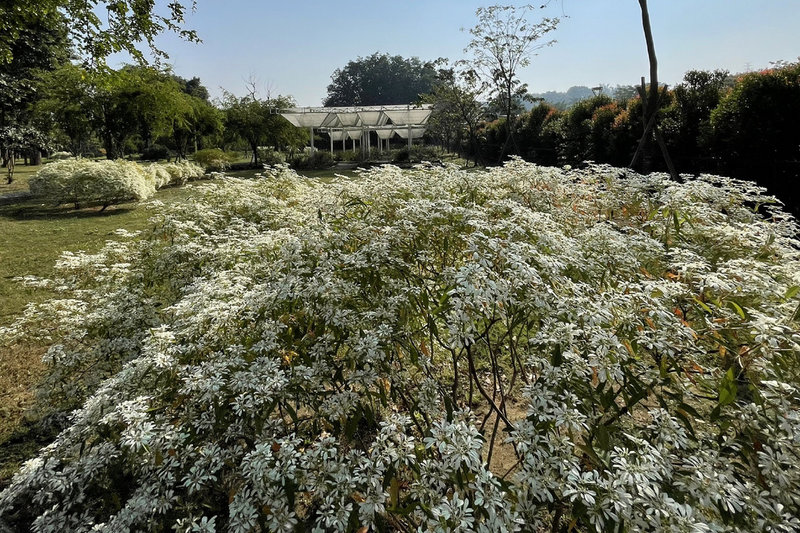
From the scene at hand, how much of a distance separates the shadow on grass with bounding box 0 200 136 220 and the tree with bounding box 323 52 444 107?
7211 cm

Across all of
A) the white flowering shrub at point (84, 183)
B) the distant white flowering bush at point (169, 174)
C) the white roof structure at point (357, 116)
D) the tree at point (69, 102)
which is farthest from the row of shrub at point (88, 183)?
the white roof structure at point (357, 116)

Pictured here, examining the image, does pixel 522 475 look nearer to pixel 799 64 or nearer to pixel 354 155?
pixel 799 64

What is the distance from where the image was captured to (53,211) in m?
11.3

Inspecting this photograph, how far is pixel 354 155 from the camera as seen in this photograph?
26.5 m

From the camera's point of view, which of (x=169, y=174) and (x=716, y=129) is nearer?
(x=716, y=129)

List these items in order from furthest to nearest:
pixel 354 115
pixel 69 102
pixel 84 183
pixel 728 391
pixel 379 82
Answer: pixel 379 82, pixel 354 115, pixel 69 102, pixel 84 183, pixel 728 391

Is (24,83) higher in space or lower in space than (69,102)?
higher

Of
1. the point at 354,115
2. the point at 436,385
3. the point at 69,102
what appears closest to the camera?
the point at 436,385

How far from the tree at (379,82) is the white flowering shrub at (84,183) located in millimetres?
71989

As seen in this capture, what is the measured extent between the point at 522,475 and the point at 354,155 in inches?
1049

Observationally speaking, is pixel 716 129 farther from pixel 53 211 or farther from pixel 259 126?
pixel 259 126

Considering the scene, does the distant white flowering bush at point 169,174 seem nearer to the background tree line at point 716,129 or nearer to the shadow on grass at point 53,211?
the shadow on grass at point 53,211

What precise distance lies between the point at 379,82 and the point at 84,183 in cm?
7618

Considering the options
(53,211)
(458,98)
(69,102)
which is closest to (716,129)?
(458,98)
